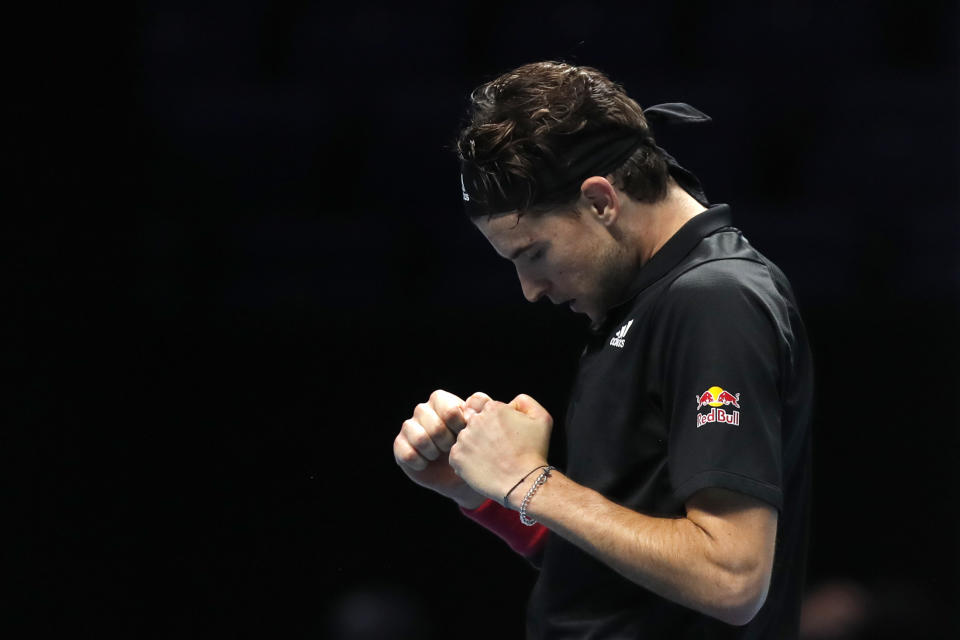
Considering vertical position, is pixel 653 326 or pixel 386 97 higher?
pixel 653 326

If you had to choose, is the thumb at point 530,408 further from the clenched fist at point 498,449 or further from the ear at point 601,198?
the ear at point 601,198

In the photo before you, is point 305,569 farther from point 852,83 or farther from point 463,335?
point 852,83

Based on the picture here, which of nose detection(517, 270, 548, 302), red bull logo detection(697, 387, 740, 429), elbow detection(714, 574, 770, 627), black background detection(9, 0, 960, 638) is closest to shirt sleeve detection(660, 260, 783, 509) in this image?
red bull logo detection(697, 387, 740, 429)

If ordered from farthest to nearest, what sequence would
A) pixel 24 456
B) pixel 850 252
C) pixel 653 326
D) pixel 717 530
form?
pixel 850 252, pixel 24 456, pixel 653 326, pixel 717 530

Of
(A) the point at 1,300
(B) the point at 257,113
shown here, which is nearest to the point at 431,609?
(A) the point at 1,300

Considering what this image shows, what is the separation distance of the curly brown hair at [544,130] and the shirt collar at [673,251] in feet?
0.31

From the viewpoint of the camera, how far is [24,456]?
13.6ft

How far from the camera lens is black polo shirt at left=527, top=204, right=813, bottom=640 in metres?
1.60

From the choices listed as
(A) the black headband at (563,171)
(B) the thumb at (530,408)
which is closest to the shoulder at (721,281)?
(A) the black headband at (563,171)

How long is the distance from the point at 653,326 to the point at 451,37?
12.3 ft

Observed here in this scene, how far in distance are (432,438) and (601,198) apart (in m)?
0.56

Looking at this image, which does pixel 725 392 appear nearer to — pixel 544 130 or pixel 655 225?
pixel 655 225

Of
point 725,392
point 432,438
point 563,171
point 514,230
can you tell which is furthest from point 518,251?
point 725,392

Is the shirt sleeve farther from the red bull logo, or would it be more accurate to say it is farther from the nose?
the nose
